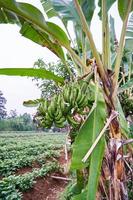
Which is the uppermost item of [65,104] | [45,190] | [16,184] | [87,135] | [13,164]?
[65,104]

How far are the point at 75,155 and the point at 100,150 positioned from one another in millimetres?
130

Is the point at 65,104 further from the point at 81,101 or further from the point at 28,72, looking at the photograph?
the point at 28,72

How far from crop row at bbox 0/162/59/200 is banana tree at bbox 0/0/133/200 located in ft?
12.2

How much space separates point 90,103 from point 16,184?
5085 millimetres

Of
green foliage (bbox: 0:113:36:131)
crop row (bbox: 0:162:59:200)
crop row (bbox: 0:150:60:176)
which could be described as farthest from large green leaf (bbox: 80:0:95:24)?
green foliage (bbox: 0:113:36:131)

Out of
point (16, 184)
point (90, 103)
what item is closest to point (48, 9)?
point (90, 103)

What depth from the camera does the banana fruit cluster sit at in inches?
67.4

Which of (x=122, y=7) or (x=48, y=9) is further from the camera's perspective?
(x=48, y=9)

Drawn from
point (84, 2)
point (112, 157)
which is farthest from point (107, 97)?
point (84, 2)

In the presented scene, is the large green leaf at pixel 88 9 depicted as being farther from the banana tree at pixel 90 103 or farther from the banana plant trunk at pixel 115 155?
the banana plant trunk at pixel 115 155

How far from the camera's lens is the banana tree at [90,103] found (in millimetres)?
1742

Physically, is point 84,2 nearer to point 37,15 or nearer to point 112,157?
point 37,15

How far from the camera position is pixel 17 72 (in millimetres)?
2037

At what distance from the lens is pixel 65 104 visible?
1735mm
